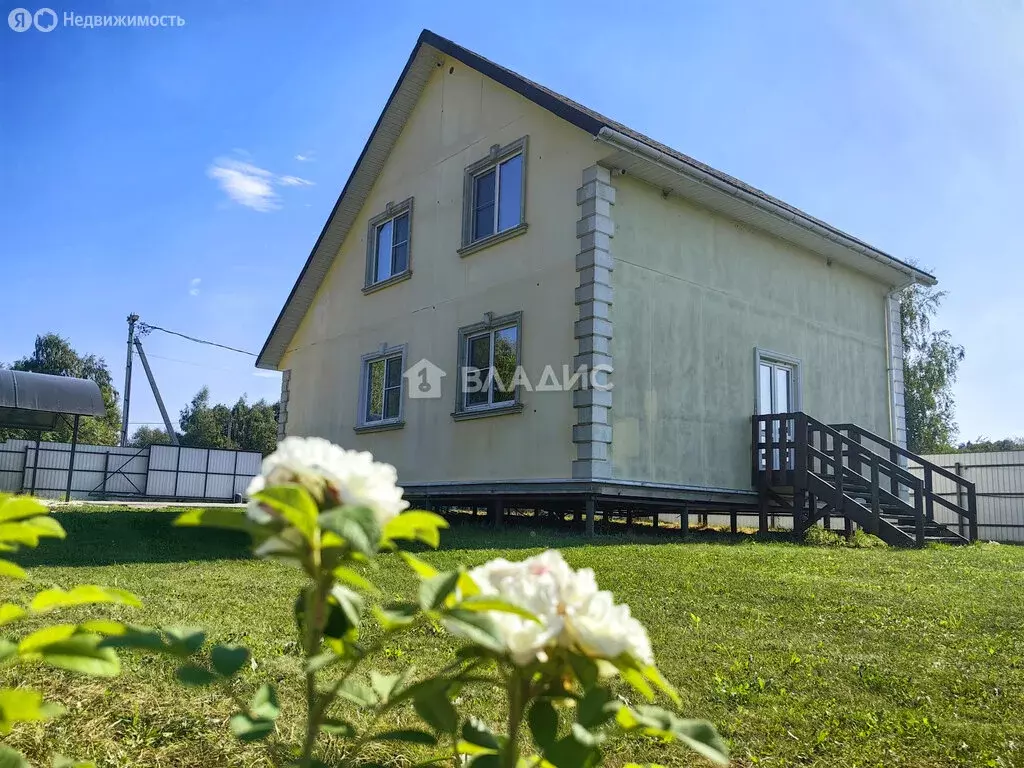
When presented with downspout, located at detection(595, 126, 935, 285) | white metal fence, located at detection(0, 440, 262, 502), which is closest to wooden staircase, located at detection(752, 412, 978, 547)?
downspout, located at detection(595, 126, 935, 285)

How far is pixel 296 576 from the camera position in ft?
22.8

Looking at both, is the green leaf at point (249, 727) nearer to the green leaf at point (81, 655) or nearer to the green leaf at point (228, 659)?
the green leaf at point (228, 659)

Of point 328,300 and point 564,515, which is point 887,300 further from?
point 328,300

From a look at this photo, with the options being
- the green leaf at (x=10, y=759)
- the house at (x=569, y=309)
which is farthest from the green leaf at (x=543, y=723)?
the house at (x=569, y=309)

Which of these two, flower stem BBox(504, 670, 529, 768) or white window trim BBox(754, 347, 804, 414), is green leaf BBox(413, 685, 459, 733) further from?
white window trim BBox(754, 347, 804, 414)

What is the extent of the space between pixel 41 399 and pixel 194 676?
2682cm

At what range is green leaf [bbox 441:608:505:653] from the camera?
1118mm

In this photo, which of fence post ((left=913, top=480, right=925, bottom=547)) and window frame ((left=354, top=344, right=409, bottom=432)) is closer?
fence post ((left=913, top=480, right=925, bottom=547))

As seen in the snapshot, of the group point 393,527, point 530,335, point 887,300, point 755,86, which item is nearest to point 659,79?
point 755,86

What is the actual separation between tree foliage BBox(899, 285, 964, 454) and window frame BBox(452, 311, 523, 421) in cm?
2567

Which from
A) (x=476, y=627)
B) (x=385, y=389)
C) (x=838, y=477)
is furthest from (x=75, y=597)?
(x=385, y=389)

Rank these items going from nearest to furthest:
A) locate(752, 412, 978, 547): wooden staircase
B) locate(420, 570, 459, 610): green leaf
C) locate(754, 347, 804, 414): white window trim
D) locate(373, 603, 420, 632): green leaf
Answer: locate(420, 570, 459, 610): green leaf < locate(373, 603, 420, 632): green leaf < locate(752, 412, 978, 547): wooden staircase < locate(754, 347, 804, 414): white window trim

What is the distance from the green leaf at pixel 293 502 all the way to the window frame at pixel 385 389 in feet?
43.6

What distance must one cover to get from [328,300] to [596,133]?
331 inches
